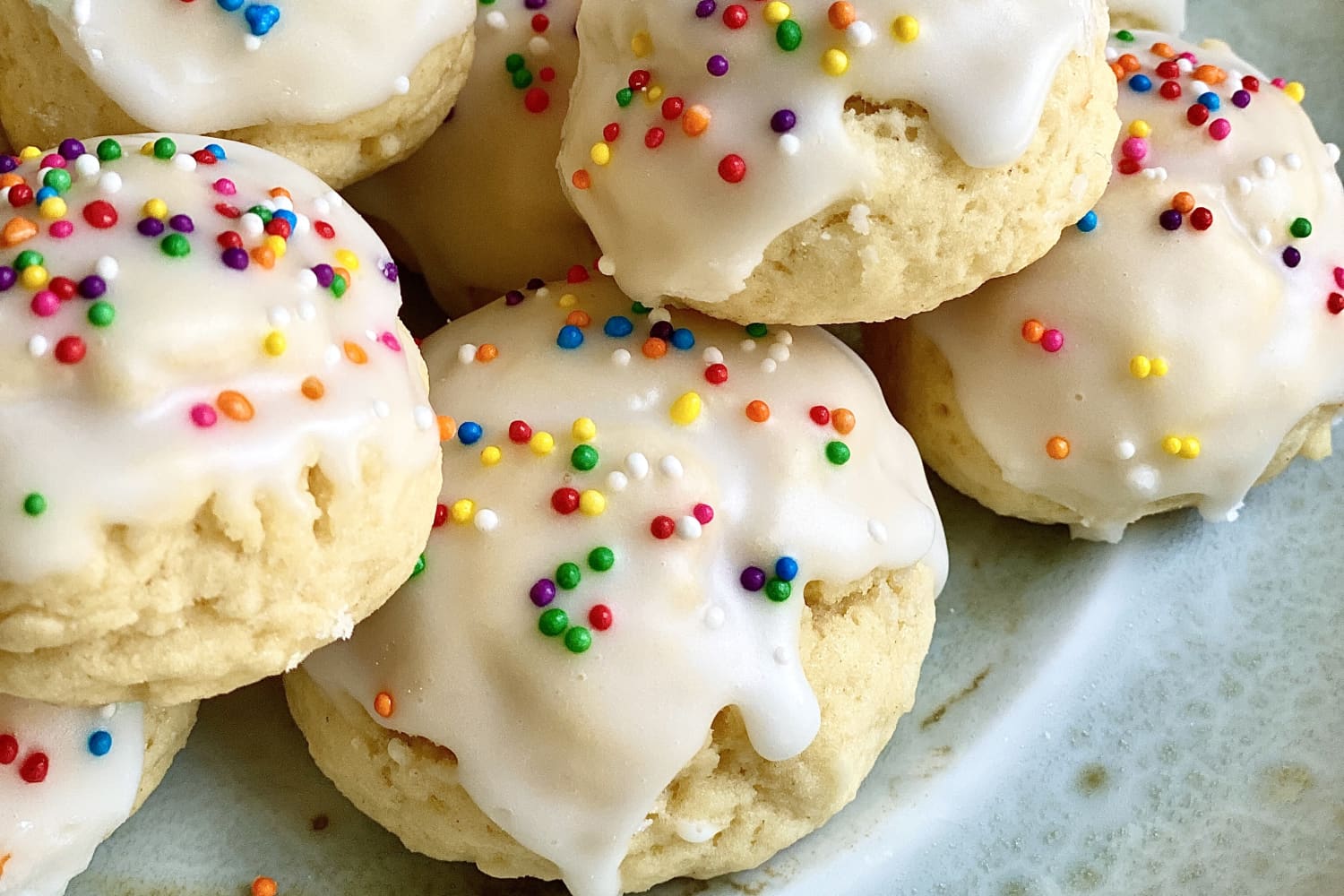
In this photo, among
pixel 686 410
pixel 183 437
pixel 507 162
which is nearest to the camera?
pixel 183 437

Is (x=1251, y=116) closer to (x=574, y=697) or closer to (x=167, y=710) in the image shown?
(x=574, y=697)

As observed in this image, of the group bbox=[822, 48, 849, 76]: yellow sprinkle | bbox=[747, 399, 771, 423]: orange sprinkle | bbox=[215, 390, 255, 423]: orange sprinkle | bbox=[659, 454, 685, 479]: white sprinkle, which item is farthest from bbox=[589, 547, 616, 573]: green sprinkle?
bbox=[822, 48, 849, 76]: yellow sprinkle

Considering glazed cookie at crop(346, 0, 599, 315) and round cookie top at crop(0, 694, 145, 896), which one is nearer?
round cookie top at crop(0, 694, 145, 896)

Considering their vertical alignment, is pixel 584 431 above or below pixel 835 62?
below

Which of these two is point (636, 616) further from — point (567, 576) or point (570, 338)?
point (570, 338)

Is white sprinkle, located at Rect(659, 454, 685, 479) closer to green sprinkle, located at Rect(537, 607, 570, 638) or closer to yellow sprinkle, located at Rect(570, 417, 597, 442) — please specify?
yellow sprinkle, located at Rect(570, 417, 597, 442)

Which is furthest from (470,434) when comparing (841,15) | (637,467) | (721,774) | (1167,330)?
(1167,330)

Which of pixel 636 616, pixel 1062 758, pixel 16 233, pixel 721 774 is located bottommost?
pixel 1062 758
